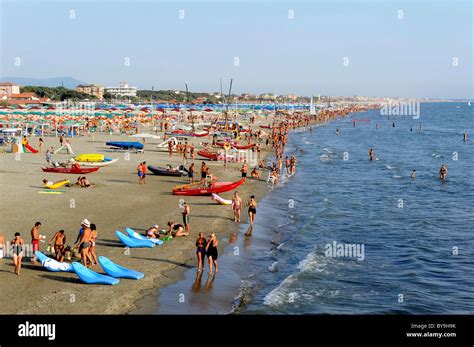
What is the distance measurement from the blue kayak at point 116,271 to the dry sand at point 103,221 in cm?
18

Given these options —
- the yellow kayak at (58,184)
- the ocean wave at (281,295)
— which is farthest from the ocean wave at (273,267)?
the yellow kayak at (58,184)

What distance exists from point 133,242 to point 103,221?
11.4 ft

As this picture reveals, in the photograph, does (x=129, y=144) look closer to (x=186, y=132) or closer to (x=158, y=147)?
(x=158, y=147)

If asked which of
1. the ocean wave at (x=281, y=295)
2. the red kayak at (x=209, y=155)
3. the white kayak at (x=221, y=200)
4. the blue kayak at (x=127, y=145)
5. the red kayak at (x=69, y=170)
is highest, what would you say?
the blue kayak at (x=127, y=145)

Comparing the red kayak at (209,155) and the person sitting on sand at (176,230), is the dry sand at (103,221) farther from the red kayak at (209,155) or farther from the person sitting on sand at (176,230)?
the red kayak at (209,155)

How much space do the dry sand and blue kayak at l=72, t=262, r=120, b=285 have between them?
0.61 feet

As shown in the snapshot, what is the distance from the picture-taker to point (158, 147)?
45906 mm

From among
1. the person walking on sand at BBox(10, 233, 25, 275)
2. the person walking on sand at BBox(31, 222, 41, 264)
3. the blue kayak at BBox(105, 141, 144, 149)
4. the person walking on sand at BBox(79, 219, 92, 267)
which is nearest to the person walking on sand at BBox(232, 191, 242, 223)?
the person walking on sand at BBox(79, 219, 92, 267)

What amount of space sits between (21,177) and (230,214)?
Result: 41.5 feet

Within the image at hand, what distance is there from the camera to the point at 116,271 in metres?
13.8

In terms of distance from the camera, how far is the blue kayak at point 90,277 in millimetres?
13125

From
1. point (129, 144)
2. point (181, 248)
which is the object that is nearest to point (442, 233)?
point (181, 248)

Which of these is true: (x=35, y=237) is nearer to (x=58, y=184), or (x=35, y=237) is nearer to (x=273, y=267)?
(x=273, y=267)

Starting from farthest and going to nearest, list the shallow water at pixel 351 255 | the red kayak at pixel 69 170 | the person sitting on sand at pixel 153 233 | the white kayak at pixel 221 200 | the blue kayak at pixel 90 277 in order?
the red kayak at pixel 69 170 → the white kayak at pixel 221 200 → the person sitting on sand at pixel 153 233 → the shallow water at pixel 351 255 → the blue kayak at pixel 90 277
